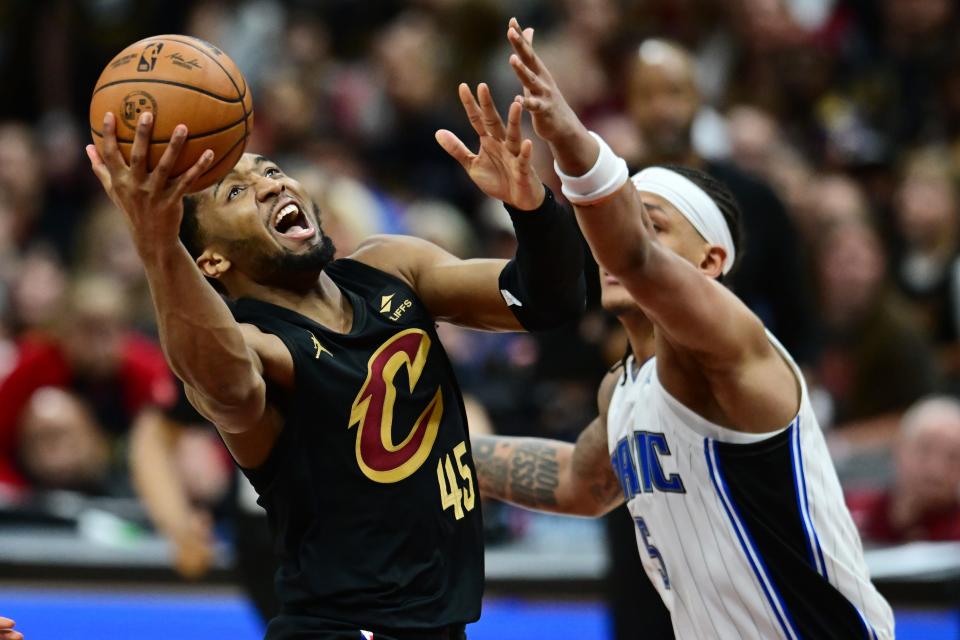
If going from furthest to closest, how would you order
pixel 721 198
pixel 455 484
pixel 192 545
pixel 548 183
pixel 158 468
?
pixel 548 183, pixel 192 545, pixel 158 468, pixel 721 198, pixel 455 484

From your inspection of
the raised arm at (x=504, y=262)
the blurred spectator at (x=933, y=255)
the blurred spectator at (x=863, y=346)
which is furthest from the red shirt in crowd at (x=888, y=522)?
the raised arm at (x=504, y=262)

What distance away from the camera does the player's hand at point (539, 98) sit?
11.2 feet

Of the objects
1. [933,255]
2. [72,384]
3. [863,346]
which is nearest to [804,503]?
[863,346]

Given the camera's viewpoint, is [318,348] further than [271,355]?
Yes

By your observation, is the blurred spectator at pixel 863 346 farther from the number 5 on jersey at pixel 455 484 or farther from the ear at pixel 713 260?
the number 5 on jersey at pixel 455 484

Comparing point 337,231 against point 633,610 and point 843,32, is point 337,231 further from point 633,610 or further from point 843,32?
point 843,32

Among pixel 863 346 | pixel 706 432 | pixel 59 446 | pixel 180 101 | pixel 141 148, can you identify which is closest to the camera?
pixel 141 148

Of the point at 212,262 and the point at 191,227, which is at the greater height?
the point at 191,227

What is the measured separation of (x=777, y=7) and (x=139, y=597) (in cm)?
538

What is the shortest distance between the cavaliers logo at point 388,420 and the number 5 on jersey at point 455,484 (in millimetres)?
65

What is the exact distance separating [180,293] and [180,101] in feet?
1.49

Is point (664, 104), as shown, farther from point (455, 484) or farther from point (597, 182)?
point (597, 182)

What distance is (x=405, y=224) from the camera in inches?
399

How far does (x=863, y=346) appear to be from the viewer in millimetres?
8227
